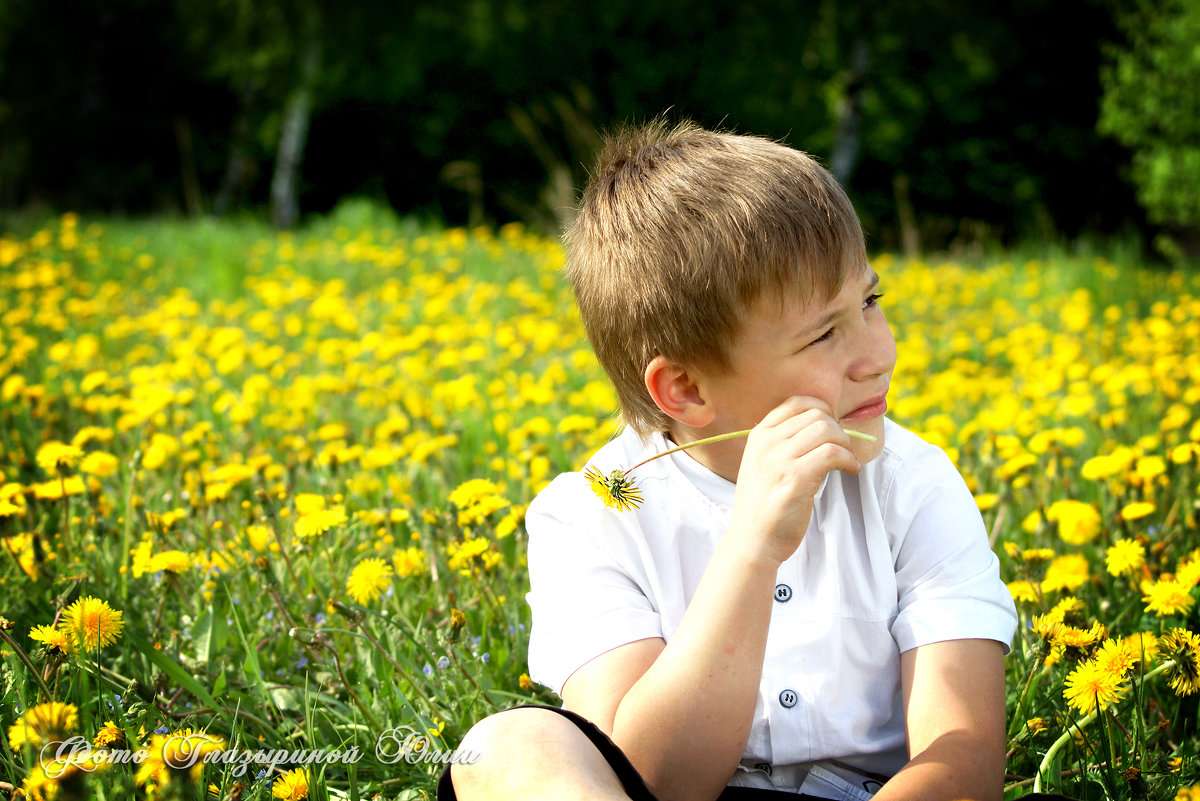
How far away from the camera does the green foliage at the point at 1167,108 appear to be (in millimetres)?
5793

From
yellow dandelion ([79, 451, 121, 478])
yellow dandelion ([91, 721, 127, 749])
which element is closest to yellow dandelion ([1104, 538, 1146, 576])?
yellow dandelion ([91, 721, 127, 749])

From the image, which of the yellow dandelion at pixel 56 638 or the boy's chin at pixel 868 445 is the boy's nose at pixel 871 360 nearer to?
the boy's chin at pixel 868 445

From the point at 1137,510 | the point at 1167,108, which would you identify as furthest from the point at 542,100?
the point at 1137,510

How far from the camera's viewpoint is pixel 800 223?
1.30 metres

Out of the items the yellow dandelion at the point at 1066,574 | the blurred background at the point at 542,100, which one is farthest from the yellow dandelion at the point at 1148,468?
the blurred background at the point at 542,100

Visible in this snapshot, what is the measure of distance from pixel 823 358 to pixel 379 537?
1.06 meters

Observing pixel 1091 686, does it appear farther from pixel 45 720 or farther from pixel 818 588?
pixel 45 720

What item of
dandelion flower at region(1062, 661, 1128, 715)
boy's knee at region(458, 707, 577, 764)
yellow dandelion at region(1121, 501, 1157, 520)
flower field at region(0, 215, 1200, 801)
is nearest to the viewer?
boy's knee at region(458, 707, 577, 764)

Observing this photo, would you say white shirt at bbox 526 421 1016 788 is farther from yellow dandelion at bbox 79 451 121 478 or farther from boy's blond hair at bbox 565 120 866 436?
yellow dandelion at bbox 79 451 121 478

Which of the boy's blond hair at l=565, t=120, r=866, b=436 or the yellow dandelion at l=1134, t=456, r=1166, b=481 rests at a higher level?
the boy's blond hair at l=565, t=120, r=866, b=436

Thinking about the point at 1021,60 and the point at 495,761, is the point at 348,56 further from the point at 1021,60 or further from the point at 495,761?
the point at 495,761

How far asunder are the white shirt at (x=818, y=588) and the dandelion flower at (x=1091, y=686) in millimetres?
90

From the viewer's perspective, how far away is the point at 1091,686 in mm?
1217

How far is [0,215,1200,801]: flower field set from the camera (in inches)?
52.1
